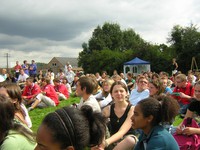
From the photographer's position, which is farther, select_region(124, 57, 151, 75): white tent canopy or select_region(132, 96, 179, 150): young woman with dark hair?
select_region(124, 57, 151, 75): white tent canopy

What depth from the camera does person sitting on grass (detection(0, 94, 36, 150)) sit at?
6.63 ft

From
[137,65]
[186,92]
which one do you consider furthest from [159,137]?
[137,65]

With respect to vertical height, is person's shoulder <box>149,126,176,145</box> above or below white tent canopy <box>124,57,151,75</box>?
below

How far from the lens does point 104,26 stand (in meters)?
59.7

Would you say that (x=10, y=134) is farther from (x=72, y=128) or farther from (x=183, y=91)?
(x=183, y=91)

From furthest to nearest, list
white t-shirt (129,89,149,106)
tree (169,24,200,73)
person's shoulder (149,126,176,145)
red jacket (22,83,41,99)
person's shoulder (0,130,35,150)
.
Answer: tree (169,24,200,73)
red jacket (22,83,41,99)
white t-shirt (129,89,149,106)
person's shoulder (149,126,176,145)
person's shoulder (0,130,35,150)

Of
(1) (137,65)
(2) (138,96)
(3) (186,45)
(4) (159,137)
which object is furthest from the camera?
(3) (186,45)

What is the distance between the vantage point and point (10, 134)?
2.11m

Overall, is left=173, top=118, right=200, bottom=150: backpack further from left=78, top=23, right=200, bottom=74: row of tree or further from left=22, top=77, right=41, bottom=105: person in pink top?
left=78, top=23, right=200, bottom=74: row of tree

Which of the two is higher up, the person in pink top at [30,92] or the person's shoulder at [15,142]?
the person's shoulder at [15,142]

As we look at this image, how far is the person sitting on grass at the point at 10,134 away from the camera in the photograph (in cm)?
202

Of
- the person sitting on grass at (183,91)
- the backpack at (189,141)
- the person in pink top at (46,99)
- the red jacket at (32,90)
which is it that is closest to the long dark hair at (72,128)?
the backpack at (189,141)

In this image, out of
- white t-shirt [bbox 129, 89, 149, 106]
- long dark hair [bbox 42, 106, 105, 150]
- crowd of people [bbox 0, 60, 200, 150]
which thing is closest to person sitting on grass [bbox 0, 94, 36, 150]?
crowd of people [bbox 0, 60, 200, 150]

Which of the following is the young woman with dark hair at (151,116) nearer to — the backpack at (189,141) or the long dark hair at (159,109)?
the long dark hair at (159,109)
